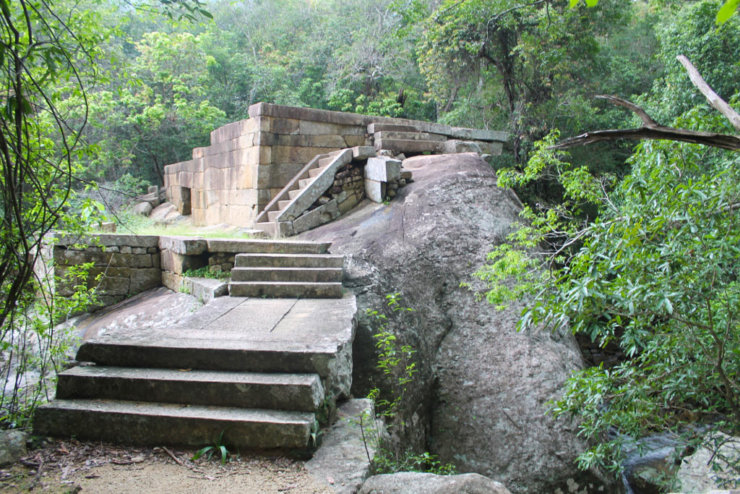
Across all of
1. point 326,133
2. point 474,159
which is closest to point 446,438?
point 474,159

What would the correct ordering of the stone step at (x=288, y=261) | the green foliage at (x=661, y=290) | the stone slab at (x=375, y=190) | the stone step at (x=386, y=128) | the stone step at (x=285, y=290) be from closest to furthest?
the green foliage at (x=661, y=290) → the stone step at (x=285, y=290) → the stone step at (x=288, y=261) → the stone slab at (x=375, y=190) → the stone step at (x=386, y=128)

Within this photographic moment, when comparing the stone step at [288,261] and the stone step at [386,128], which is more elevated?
the stone step at [386,128]

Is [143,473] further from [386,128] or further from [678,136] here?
[386,128]

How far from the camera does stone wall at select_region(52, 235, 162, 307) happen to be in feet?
21.2

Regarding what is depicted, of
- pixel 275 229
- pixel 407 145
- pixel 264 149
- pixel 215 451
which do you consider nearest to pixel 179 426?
pixel 215 451

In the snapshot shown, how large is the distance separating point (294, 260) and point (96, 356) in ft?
8.23

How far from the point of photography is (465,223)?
6582mm

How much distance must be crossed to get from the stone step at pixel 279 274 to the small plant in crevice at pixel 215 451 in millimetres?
2666

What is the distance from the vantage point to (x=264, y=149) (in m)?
8.95

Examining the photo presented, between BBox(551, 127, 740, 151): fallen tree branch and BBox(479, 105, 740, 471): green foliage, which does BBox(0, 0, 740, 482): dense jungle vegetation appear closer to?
BBox(479, 105, 740, 471): green foliage

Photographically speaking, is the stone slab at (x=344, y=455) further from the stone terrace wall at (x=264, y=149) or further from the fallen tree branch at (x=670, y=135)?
the stone terrace wall at (x=264, y=149)

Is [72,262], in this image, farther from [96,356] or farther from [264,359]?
[264,359]

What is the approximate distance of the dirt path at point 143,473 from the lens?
7.55 ft

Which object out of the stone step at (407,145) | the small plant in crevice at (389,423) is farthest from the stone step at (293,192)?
the small plant in crevice at (389,423)
